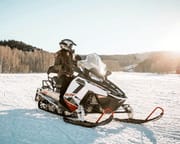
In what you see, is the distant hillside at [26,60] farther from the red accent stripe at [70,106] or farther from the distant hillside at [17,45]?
the red accent stripe at [70,106]

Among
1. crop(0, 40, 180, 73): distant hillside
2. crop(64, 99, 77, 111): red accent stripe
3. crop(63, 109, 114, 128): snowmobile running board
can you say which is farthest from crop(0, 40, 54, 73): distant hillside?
crop(63, 109, 114, 128): snowmobile running board

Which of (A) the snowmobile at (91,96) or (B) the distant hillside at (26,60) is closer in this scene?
(A) the snowmobile at (91,96)

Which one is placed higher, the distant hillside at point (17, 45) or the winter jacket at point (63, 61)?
the distant hillside at point (17, 45)

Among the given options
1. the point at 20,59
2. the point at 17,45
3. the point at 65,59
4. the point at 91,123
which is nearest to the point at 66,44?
the point at 65,59

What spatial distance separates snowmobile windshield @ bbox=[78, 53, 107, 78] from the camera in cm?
569

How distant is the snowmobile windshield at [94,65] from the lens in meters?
5.69

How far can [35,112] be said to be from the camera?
6.66 metres

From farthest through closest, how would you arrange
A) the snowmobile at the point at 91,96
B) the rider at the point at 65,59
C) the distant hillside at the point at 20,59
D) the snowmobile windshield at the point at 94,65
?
1. the distant hillside at the point at 20,59
2. the rider at the point at 65,59
3. the snowmobile windshield at the point at 94,65
4. the snowmobile at the point at 91,96

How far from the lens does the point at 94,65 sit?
18.8 ft

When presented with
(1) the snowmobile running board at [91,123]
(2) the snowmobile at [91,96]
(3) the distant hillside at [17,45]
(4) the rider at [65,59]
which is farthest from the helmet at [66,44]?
(3) the distant hillside at [17,45]

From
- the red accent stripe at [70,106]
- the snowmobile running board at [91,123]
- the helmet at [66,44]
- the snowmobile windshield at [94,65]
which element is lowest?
the snowmobile running board at [91,123]

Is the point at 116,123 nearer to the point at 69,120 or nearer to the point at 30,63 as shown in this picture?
the point at 69,120

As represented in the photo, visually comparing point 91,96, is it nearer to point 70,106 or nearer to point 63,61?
point 70,106

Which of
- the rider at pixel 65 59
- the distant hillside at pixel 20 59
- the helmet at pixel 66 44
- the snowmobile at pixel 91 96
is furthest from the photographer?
the distant hillside at pixel 20 59
